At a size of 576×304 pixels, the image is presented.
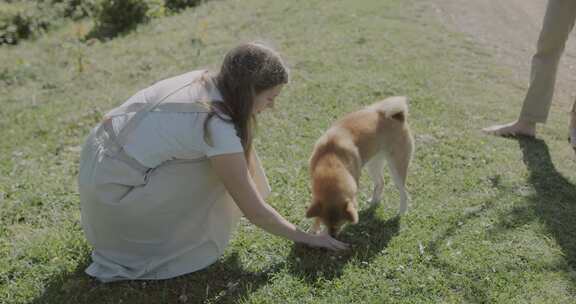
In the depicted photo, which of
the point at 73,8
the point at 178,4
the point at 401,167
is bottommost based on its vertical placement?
the point at 73,8

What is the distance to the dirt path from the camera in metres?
8.62

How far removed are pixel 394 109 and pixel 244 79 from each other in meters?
1.80

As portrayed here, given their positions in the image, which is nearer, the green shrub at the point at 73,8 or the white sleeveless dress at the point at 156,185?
the white sleeveless dress at the point at 156,185

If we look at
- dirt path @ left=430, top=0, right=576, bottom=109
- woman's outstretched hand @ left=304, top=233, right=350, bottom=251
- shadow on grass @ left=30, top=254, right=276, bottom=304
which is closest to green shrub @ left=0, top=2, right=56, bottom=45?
dirt path @ left=430, top=0, right=576, bottom=109

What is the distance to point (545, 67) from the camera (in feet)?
20.7

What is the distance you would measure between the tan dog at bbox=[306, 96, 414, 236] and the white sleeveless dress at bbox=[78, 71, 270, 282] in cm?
72

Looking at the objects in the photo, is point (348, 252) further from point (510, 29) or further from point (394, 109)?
point (510, 29)

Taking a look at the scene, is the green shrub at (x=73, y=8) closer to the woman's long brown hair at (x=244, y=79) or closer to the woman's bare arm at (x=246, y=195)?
the woman's long brown hair at (x=244, y=79)

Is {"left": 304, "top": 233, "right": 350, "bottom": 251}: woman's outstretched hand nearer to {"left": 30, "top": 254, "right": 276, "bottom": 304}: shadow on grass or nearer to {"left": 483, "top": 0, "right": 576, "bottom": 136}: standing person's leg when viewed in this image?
{"left": 30, "top": 254, "right": 276, "bottom": 304}: shadow on grass

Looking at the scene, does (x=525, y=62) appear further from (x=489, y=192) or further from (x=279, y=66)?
(x=279, y=66)

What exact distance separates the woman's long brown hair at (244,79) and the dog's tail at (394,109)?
153 cm

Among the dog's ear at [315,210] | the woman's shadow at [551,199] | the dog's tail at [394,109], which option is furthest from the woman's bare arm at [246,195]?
the woman's shadow at [551,199]

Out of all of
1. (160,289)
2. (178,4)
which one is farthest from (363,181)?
(178,4)

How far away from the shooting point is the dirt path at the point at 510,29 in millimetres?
8617
